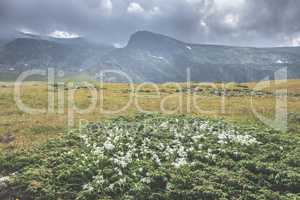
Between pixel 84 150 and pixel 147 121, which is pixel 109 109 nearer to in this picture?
pixel 147 121

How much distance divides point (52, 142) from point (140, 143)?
6858 millimetres

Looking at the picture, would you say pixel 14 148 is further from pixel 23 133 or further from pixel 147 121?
pixel 147 121

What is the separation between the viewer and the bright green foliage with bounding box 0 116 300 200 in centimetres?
2014

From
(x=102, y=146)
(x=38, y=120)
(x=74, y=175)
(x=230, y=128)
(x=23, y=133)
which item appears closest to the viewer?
(x=74, y=175)

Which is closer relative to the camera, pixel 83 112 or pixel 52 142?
pixel 52 142

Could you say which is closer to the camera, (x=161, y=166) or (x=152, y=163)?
(x=161, y=166)

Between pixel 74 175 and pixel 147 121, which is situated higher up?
pixel 147 121

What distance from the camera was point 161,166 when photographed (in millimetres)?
22531

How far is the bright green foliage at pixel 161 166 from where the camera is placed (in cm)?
2014

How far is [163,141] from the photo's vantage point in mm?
27078

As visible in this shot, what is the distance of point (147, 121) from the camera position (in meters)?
34.8

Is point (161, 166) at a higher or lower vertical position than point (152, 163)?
lower

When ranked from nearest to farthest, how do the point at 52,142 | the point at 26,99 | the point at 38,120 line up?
the point at 52,142 < the point at 38,120 < the point at 26,99

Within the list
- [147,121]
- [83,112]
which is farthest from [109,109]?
[147,121]
